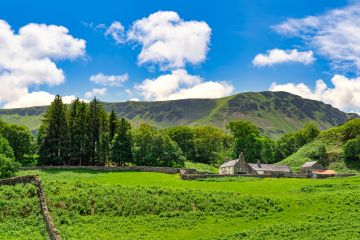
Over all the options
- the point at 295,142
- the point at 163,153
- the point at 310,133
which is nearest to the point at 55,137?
the point at 163,153

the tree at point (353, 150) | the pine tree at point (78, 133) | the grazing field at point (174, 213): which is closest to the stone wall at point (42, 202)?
the grazing field at point (174, 213)

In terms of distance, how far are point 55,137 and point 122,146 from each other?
562 inches

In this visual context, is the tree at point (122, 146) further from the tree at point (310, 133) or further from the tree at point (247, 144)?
the tree at point (310, 133)

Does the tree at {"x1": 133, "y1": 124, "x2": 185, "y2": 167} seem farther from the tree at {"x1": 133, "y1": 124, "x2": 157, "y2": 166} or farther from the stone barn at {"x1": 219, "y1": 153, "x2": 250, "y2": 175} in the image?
the stone barn at {"x1": 219, "y1": 153, "x2": 250, "y2": 175}

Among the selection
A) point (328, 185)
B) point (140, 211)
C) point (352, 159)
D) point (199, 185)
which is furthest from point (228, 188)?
point (352, 159)

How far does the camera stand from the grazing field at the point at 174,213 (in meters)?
36.8

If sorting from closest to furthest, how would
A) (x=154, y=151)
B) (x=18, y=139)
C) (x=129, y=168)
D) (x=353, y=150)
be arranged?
(x=129, y=168) < (x=154, y=151) < (x=353, y=150) < (x=18, y=139)

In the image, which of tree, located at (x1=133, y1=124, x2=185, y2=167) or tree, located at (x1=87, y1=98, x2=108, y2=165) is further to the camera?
tree, located at (x1=133, y1=124, x2=185, y2=167)

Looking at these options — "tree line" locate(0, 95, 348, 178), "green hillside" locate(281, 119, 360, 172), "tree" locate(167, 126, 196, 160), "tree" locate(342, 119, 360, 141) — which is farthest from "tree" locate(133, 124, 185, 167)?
"tree" locate(342, 119, 360, 141)

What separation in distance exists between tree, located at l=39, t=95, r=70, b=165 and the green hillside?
63.1m

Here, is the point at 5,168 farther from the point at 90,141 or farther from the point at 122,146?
the point at 122,146

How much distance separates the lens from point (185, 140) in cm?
13688

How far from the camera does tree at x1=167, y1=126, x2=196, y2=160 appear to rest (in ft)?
445

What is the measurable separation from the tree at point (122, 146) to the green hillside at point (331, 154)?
4955cm
